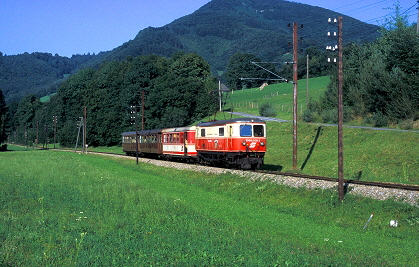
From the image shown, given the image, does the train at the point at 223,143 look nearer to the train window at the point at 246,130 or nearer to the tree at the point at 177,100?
the train window at the point at 246,130

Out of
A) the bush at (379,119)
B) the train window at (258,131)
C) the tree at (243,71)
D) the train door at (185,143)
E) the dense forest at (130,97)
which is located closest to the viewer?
the train window at (258,131)

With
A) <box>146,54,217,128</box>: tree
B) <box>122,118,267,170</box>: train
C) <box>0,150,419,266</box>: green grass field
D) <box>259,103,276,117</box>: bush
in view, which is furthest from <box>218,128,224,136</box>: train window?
<box>146,54,217,128</box>: tree

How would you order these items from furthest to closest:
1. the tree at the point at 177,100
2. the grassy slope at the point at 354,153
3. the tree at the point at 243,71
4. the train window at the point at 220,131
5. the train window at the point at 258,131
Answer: the tree at the point at 243,71, the tree at the point at 177,100, the train window at the point at 220,131, the train window at the point at 258,131, the grassy slope at the point at 354,153

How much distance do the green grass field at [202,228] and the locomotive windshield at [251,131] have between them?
21.0 feet

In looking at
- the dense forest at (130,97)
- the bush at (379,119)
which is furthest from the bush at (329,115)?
the dense forest at (130,97)

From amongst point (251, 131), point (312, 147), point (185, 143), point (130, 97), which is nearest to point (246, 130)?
point (251, 131)

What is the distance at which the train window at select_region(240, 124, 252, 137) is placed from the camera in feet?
102

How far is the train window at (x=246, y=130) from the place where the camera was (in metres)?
31.0

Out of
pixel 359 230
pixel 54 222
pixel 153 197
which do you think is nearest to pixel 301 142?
pixel 153 197

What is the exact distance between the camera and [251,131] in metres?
31.3

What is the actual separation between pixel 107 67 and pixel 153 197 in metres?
108

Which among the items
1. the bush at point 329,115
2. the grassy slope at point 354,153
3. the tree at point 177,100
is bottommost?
the grassy slope at point 354,153

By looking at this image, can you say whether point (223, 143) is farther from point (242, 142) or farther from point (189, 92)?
point (189, 92)

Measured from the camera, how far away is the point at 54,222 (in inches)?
600
